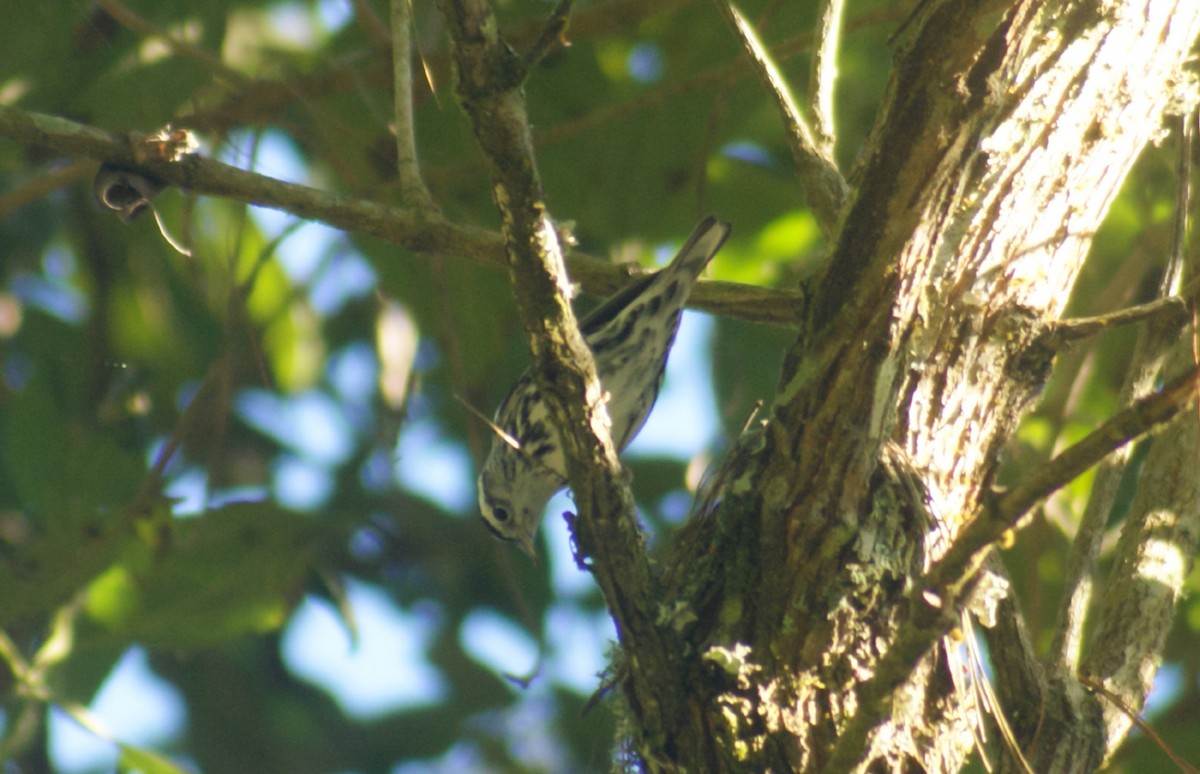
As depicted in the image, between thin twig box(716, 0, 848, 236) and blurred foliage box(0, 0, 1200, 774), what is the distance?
0.78m

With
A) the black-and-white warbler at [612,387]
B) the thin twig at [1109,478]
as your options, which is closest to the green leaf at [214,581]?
the black-and-white warbler at [612,387]

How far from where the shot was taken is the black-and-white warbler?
11.7 feet

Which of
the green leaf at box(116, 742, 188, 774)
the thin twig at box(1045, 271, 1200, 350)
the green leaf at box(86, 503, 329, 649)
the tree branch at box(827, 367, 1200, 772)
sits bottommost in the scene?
the tree branch at box(827, 367, 1200, 772)

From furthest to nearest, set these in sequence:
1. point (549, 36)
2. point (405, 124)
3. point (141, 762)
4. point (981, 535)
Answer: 1. point (141, 762)
2. point (405, 124)
3. point (549, 36)
4. point (981, 535)

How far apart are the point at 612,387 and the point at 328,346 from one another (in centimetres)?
252

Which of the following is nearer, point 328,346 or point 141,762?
point 141,762

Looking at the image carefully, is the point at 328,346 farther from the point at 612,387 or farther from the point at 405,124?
the point at 405,124

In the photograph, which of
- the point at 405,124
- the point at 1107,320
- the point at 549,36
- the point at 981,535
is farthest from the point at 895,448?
the point at 405,124

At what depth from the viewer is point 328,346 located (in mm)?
6266

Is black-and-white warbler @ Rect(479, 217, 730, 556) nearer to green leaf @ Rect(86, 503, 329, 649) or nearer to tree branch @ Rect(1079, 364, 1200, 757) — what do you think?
green leaf @ Rect(86, 503, 329, 649)

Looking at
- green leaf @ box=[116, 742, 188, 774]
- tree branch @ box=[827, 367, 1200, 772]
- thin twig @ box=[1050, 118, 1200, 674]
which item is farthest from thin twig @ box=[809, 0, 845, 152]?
green leaf @ box=[116, 742, 188, 774]

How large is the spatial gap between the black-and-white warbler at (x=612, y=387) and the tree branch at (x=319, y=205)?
35cm

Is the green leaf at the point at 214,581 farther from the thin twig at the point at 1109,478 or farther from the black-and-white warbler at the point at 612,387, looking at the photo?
the thin twig at the point at 1109,478

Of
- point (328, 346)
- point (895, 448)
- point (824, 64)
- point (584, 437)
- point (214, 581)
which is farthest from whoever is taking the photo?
point (328, 346)
